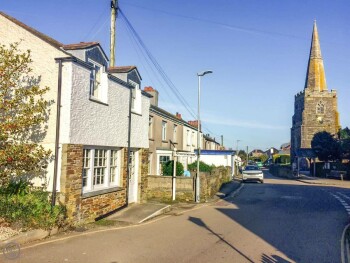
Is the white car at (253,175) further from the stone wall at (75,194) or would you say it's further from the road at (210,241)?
the stone wall at (75,194)

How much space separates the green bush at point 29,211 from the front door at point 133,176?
5.73 meters

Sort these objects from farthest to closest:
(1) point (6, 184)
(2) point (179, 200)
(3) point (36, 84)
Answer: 1. (2) point (179, 200)
2. (3) point (36, 84)
3. (1) point (6, 184)

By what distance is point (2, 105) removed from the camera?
988 cm

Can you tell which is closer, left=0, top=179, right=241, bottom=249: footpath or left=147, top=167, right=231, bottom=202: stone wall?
left=0, top=179, right=241, bottom=249: footpath

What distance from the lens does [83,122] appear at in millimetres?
11844

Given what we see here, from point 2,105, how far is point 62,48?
3084 mm

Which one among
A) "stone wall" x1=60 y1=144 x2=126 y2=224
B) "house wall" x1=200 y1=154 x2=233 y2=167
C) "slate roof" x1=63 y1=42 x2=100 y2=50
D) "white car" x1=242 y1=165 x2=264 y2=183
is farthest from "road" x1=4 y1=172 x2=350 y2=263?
"house wall" x1=200 y1=154 x2=233 y2=167

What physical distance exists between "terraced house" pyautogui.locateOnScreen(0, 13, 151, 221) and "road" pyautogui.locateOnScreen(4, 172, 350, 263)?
1798 mm

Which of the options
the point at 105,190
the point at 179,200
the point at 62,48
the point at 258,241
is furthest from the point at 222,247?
the point at 179,200

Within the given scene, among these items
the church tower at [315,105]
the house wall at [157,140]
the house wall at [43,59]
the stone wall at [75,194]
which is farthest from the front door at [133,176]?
the church tower at [315,105]

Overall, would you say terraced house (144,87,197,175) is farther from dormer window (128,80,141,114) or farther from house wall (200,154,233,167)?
house wall (200,154,233,167)

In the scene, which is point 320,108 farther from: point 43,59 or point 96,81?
point 43,59

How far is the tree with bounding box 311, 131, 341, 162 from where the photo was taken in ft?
167

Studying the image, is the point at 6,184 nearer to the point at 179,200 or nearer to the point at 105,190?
the point at 105,190
